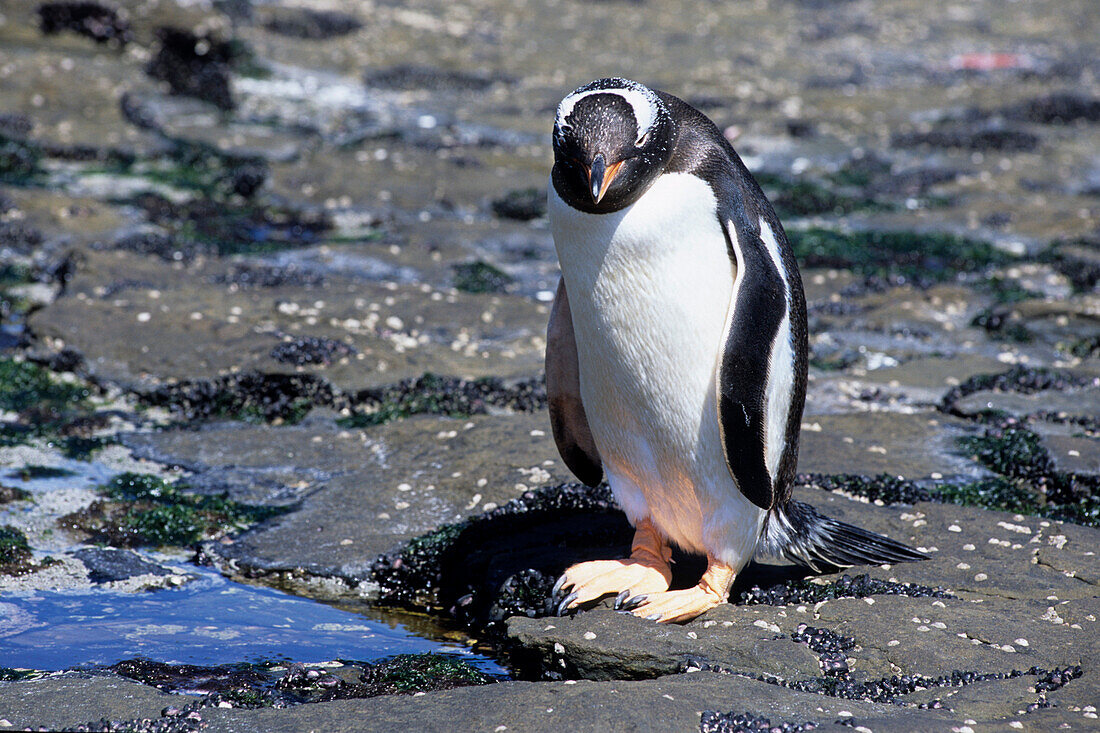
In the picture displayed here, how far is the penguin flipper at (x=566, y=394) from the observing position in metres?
4.04

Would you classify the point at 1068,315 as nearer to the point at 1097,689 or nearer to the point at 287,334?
the point at 1097,689

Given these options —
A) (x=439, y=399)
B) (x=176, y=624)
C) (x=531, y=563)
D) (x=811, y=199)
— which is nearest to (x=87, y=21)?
(x=811, y=199)

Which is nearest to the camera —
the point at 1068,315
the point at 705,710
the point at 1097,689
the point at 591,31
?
the point at 705,710

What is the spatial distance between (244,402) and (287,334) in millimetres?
562

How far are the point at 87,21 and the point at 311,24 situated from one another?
3233mm

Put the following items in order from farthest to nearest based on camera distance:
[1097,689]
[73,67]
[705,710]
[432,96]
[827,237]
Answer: [432,96] < [73,67] < [827,237] < [1097,689] < [705,710]

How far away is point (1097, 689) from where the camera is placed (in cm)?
316

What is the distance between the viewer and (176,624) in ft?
12.6

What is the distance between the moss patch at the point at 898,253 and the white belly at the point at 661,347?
4.52 meters

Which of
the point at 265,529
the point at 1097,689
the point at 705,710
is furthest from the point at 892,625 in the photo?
the point at 265,529

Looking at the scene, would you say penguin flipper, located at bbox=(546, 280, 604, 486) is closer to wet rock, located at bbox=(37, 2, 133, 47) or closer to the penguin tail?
the penguin tail

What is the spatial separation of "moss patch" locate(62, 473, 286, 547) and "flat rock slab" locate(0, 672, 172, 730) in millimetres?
1362

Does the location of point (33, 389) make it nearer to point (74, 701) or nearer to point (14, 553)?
point (14, 553)

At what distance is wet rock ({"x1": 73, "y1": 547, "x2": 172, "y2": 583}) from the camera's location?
419 centimetres
